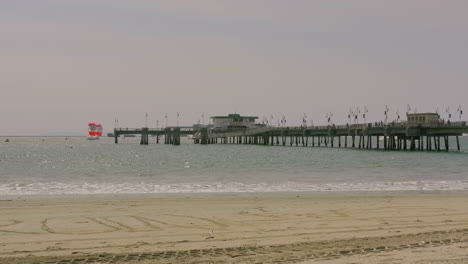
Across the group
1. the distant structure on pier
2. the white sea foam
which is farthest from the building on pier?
the distant structure on pier

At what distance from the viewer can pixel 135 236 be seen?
1170 cm

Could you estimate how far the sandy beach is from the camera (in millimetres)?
9445

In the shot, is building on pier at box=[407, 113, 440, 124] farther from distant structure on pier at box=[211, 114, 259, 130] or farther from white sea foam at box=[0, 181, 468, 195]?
distant structure on pier at box=[211, 114, 259, 130]

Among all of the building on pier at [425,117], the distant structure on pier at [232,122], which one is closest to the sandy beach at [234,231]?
the building on pier at [425,117]

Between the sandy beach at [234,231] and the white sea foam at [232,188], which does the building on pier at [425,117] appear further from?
the sandy beach at [234,231]

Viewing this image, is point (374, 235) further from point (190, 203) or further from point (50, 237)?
point (190, 203)

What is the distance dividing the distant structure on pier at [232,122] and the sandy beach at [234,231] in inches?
5106

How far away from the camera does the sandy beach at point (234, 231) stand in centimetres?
945

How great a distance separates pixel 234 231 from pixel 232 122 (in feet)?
451

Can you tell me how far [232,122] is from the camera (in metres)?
150

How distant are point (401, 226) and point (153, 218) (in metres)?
6.49

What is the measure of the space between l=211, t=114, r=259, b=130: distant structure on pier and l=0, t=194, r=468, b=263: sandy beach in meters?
130

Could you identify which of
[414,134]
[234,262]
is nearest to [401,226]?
[234,262]

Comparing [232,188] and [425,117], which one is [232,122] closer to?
[425,117]
